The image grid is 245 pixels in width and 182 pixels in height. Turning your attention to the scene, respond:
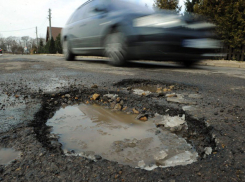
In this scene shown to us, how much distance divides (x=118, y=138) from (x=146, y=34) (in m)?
3.18

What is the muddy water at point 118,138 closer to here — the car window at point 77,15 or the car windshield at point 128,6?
the car windshield at point 128,6

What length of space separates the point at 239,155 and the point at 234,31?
1026cm

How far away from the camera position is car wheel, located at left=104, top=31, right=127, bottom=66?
4.73 meters

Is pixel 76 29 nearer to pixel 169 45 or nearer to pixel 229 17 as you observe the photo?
pixel 169 45

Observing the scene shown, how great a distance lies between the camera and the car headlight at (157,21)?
435 cm

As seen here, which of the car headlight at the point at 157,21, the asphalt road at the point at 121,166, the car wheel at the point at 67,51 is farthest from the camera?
the car wheel at the point at 67,51

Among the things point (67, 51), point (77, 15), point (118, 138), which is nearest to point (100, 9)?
point (77, 15)

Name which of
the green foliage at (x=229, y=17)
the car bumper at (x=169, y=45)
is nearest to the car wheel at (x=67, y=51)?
the car bumper at (x=169, y=45)

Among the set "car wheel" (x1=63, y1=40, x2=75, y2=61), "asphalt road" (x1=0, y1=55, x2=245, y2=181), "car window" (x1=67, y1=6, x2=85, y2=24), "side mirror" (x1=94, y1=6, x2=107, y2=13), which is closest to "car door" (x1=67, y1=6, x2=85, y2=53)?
"car window" (x1=67, y1=6, x2=85, y2=24)

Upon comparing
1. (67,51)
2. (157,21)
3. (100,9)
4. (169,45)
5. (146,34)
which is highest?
(100,9)

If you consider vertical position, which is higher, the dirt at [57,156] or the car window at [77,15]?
the car window at [77,15]

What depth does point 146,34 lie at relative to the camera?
172 inches

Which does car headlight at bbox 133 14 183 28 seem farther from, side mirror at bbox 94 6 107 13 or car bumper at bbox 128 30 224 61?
side mirror at bbox 94 6 107 13

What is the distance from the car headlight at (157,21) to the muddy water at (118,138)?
108 inches
